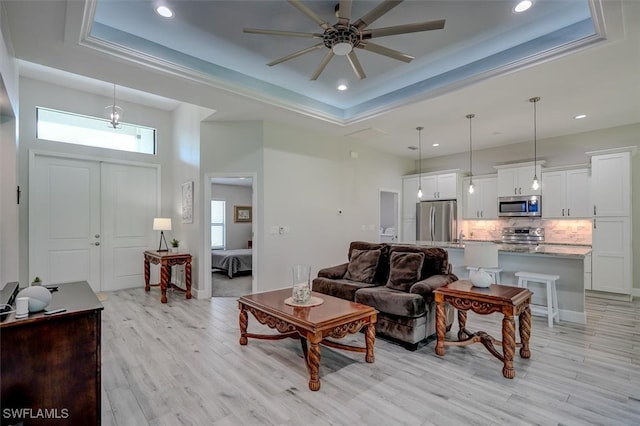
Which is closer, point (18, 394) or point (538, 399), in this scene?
point (18, 394)

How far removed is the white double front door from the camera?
514 centimetres

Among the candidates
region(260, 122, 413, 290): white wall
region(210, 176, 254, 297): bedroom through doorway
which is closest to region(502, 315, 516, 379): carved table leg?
region(260, 122, 413, 290): white wall

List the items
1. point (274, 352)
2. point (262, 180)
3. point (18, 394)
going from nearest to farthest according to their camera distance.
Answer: point (18, 394)
point (274, 352)
point (262, 180)

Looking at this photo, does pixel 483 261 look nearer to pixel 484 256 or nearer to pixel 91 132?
pixel 484 256

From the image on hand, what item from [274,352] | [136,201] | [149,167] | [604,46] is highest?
[604,46]

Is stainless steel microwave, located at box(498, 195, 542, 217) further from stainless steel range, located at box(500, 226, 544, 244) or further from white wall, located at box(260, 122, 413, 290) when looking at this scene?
white wall, located at box(260, 122, 413, 290)

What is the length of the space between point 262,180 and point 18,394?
3.87m

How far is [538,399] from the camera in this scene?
2316 millimetres

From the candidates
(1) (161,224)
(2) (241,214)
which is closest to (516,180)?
(1) (161,224)

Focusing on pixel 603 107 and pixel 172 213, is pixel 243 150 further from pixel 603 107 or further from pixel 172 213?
pixel 603 107

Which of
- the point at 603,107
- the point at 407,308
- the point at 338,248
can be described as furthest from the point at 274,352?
the point at 603,107

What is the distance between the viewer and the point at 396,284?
3.65m

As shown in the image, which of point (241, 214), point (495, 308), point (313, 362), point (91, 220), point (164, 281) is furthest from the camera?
point (241, 214)

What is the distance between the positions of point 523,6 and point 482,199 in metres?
4.83
